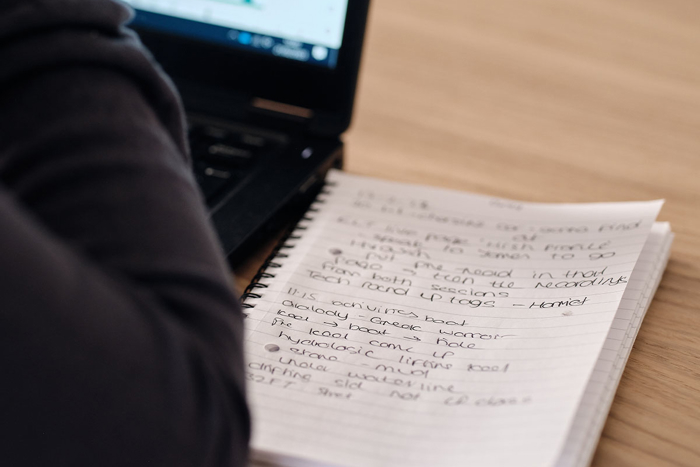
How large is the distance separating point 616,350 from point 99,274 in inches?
9.9

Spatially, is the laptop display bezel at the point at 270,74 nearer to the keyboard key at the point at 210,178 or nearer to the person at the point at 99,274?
the keyboard key at the point at 210,178

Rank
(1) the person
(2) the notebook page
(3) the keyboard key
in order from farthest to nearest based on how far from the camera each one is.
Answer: (3) the keyboard key
(2) the notebook page
(1) the person

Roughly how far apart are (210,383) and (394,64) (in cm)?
57

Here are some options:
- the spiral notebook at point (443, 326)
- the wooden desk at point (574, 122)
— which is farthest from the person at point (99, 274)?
the wooden desk at point (574, 122)

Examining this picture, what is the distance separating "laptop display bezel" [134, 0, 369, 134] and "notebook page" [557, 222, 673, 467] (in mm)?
226

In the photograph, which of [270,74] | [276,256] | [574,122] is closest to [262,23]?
[270,74]

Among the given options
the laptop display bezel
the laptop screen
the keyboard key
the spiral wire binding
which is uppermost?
the laptop screen

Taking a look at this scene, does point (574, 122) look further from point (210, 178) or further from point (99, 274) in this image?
point (99, 274)

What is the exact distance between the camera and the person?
0.20 metres

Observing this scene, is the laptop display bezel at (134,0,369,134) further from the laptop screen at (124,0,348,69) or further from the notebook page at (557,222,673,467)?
the notebook page at (557,222,673,467)

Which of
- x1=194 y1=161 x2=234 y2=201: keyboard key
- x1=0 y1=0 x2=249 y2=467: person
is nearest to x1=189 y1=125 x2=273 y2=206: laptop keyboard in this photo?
x1=194 y1=161 x2=234 y2=201: keyboard key

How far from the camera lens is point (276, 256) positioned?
0.43 metres

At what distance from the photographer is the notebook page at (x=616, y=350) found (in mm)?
296

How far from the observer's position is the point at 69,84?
227mm
